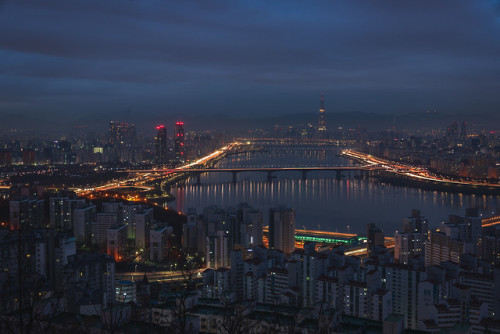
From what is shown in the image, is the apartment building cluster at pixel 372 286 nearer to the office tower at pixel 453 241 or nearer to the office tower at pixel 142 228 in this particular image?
the office tower at pixel 453 241

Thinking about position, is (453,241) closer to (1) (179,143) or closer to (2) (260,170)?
(2) (260,170)

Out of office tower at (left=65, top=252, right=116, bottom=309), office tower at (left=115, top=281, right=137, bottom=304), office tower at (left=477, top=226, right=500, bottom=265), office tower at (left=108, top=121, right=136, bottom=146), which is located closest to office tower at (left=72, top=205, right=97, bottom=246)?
office tower at (left=65, top=252, right=116, bottom=309)

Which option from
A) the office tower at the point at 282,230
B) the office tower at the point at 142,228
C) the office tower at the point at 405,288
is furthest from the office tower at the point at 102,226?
the office tower at the point at 405,288

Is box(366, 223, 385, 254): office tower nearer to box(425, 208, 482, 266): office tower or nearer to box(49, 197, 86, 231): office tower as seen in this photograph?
box(425, 208, 482, 266): office tower

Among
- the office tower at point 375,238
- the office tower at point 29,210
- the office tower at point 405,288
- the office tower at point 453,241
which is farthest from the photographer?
the office tower at point 29,210

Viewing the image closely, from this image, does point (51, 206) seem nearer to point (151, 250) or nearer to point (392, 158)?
point (151, 250)

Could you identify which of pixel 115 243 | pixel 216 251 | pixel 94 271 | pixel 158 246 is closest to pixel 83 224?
pixel 115 243
